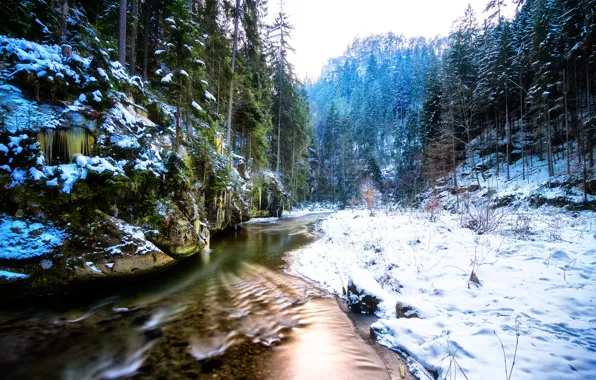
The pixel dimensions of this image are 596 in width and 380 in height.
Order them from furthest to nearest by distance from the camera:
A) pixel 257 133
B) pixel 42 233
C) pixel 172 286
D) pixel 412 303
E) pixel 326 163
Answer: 1. pixel 326 163
2. pixel 257 133
3. pixel 172 286
4. pixel 42 233
5. pixel 412 303

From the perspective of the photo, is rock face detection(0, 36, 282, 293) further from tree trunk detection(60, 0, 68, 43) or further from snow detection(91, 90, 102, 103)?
tree trunk detection(60, 0, 68, 43)

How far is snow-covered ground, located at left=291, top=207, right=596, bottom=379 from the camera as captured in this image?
8.55 feet

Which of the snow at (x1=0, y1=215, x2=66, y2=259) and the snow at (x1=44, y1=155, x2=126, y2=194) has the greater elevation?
the snow at (x1=44, y1=155, x2=126, y2=194)

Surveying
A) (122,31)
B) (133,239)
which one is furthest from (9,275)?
(122,31)

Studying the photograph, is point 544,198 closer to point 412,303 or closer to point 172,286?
point 412,303

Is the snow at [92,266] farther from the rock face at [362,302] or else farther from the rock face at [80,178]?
the rock face at [362,302]

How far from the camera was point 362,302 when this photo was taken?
16.0 ft

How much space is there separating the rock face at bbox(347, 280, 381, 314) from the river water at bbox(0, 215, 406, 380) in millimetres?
363

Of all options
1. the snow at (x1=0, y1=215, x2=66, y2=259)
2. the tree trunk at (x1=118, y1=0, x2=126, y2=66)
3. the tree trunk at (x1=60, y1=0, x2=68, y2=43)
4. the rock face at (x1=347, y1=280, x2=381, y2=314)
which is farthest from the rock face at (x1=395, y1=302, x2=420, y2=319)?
the tree trunk at (x1=118, y1=0, x2=126, y2=66)

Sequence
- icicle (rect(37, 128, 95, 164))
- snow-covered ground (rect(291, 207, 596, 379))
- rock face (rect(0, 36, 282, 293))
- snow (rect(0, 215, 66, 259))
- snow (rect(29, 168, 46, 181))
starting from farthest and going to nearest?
1. icicle (rect(37, 128, 95, 164))
2. snow (rect(29, 168, 46, 181))
3. rock face (rect(0, 36, 282, 293))
4. snow (rect(0, 215, 66, 259))
5. snow-covered ground (rect(291, 207, 596, 379))

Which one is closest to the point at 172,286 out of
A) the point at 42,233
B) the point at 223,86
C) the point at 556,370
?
the point at 42,233

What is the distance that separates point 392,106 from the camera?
61.3 meters

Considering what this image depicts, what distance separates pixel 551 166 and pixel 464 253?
1980cm

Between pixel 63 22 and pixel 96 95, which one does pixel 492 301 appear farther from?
pixel 63 22
